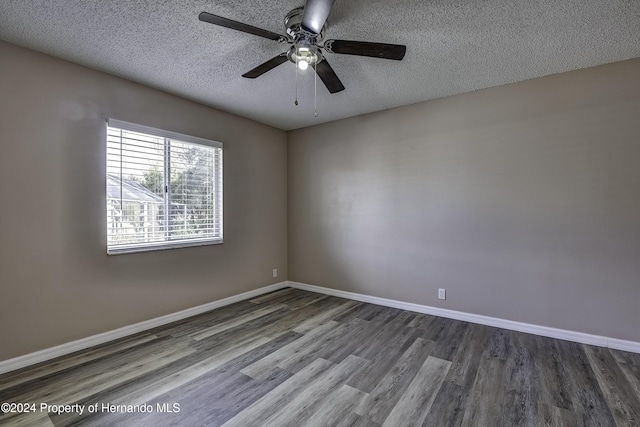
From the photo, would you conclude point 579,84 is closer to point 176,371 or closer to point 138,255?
point 176,371

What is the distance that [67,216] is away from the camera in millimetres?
2529

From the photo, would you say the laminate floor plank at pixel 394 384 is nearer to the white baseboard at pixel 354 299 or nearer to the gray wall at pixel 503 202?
the white baseboard at pixel 354 299

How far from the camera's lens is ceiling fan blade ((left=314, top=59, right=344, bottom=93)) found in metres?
2.11

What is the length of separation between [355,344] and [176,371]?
1.53m

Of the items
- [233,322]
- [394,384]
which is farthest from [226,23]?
[233,322]

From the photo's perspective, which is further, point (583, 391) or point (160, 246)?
point (160, 246)

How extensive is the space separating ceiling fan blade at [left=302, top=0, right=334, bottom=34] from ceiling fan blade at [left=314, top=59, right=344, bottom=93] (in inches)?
16.0

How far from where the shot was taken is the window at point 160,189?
2.83 meters

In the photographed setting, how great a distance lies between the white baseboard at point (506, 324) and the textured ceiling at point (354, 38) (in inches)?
98.3

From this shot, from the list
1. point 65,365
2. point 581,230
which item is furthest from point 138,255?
point 581,230

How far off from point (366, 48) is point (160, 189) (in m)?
2.58

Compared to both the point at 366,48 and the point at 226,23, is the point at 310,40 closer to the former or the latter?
the point at 366,48

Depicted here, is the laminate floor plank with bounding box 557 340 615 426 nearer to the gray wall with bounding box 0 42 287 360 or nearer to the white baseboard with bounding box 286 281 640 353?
the white baseboard with bounding box 286 281 640 353

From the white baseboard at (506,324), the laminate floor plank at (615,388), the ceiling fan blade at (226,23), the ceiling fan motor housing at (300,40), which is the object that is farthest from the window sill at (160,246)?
the laminate floor plank at (615,388)
